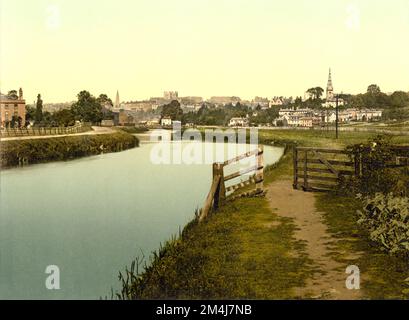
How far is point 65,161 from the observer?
3344cm

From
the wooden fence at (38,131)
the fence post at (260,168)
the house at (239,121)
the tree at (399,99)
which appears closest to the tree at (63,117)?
the wooden fence at (38,131)

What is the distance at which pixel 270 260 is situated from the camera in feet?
29.4

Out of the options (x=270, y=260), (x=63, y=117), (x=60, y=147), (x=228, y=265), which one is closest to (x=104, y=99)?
(x=60, y=147)

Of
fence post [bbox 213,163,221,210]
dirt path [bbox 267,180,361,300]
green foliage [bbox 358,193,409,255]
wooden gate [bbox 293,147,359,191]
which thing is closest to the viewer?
dirt path [bbox 267,180,361,300]

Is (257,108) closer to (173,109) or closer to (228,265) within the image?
(173,109)

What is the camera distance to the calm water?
Result: 10438 millimetres

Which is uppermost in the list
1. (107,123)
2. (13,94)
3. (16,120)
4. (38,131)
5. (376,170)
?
(13,94)

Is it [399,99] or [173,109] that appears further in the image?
[173,109]

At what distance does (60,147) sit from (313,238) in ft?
97.1

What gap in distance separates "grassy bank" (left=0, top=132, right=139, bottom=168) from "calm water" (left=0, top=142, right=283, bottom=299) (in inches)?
190

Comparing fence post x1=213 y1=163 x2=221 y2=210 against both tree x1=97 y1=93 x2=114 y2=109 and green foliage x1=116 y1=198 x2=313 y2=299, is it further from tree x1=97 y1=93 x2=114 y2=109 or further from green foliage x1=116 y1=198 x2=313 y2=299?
tree x1=97 y1=93 x2=114 y2=109

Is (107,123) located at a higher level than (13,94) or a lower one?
lower

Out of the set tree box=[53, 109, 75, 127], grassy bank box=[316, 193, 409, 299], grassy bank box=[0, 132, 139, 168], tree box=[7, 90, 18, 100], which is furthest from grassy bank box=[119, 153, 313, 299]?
tree box=[53, 109, 75, 127]
